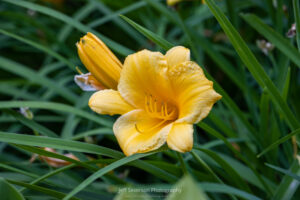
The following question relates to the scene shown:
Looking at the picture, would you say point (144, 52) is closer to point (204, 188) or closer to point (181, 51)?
point (181, 51)

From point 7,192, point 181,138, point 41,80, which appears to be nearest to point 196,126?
point 41,80

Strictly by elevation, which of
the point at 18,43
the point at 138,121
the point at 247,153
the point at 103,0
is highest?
the point at 18,43

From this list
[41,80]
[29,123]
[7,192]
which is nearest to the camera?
[7,192]

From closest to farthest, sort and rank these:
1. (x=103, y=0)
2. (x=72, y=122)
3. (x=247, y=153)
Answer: (x=247, y=153), (x=72, y=122), (x=103, y=0)

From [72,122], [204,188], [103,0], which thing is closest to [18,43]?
[103,0]

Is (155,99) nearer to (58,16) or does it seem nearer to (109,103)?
(109,103)

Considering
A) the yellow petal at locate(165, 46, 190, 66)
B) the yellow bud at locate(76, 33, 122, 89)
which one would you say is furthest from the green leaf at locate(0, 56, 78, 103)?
the yellow petal at locate(165, 46, 190, 66)
